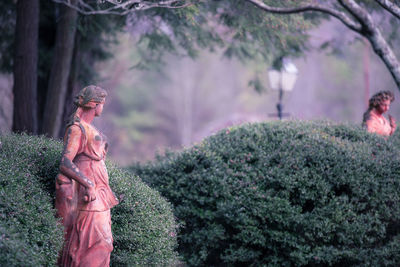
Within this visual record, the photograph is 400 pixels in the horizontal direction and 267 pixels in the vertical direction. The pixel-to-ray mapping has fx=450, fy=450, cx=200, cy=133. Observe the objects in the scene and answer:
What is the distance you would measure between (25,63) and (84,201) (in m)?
5.33

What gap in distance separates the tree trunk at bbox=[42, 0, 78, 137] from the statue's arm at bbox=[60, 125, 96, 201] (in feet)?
16.4

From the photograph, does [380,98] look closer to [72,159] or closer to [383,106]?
[383,106]

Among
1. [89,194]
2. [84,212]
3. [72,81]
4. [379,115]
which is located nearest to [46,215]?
[84,212]

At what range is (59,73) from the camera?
9.89 m

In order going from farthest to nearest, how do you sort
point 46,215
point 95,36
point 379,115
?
1. point 95,36
2. point 379,115
3. point 46,215

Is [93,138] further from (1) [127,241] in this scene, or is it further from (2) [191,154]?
(2) [191,154]

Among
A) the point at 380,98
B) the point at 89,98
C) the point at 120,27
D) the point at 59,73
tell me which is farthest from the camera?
the point at 120,27

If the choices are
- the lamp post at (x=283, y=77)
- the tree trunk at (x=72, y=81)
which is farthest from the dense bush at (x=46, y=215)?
the lamp post at (x=283, y=77)

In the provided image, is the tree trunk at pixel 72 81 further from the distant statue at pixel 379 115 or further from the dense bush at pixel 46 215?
the distant statue at pixel 379 115

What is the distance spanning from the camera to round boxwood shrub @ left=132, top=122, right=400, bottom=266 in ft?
23.5

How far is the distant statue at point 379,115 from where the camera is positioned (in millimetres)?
9258

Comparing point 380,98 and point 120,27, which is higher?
point 120,27

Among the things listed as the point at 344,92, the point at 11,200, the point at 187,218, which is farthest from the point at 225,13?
the point at 344,92

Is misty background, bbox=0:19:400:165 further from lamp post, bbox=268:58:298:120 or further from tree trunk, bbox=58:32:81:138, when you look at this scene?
tree trunk, bbox=58:32:81:138
